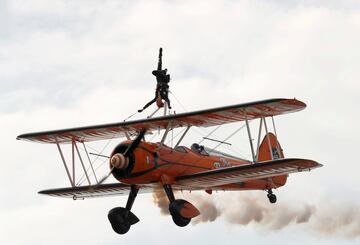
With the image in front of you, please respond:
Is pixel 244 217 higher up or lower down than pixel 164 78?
lower down

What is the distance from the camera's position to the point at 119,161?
2528 cm

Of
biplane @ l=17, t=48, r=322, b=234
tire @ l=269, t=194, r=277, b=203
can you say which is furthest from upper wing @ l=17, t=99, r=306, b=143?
tire @ l=269, t=194, r=277, b=203

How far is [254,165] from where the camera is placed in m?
25.5

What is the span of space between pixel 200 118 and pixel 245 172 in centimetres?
210

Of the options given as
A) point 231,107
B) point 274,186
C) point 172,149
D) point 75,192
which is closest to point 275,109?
point 231,107

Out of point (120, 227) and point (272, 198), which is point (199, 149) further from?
point (272, 198)

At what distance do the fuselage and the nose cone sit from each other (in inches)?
9.3

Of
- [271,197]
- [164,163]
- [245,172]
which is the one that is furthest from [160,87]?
[271,197]

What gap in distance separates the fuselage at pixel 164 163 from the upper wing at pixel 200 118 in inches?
30.9

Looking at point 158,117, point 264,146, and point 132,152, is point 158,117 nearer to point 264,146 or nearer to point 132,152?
point 132,152

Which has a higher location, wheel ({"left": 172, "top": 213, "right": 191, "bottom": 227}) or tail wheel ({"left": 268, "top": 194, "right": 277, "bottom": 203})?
tail wheel ({"left": 268, "top": 194, "right": 277, "bottom": 203})

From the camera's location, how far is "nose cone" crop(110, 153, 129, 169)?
82.9 feet

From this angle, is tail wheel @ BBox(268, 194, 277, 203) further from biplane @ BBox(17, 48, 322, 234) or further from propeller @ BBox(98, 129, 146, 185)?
propeller @ BBox(98, 129, 146, 185)

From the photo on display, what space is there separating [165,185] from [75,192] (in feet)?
15.2
